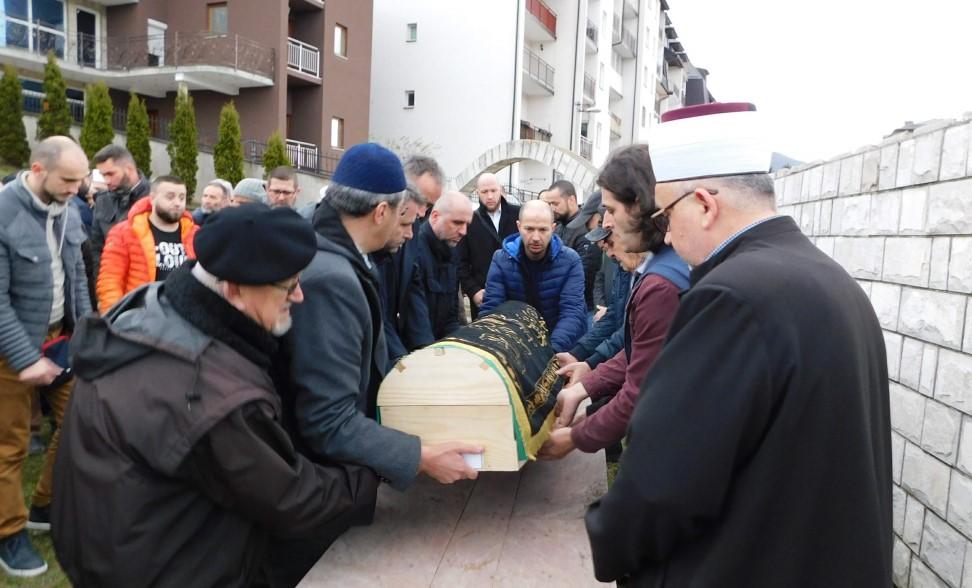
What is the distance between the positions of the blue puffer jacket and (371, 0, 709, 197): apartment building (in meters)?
23.1

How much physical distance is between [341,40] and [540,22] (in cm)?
867

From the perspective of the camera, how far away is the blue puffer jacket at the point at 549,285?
4.76m

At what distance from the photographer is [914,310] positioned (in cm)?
328

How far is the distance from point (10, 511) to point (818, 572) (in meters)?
3.64

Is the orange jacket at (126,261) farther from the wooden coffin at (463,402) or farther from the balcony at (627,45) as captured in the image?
the balcony at (627,45)

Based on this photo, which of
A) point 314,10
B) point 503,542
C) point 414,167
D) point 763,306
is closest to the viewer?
point 763,306

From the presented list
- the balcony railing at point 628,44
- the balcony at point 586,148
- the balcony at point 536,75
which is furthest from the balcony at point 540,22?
the balcony railing at point 628,44

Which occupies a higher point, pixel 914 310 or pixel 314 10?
pixel 314 10

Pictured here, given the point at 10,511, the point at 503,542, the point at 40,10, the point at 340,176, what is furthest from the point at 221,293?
the point at 40,10

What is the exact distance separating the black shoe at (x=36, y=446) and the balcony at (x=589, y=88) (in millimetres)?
30828

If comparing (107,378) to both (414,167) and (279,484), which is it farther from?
(414,167)

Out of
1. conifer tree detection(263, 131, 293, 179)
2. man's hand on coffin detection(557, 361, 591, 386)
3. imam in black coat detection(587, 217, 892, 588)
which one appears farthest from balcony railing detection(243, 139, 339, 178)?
imam in black coat detection(587, 217, 892, 588)

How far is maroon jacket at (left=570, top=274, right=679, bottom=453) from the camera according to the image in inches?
91.4

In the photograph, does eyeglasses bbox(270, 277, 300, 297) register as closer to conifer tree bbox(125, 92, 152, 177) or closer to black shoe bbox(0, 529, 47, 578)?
black shoe bbox(0, 529, 47, 578)
